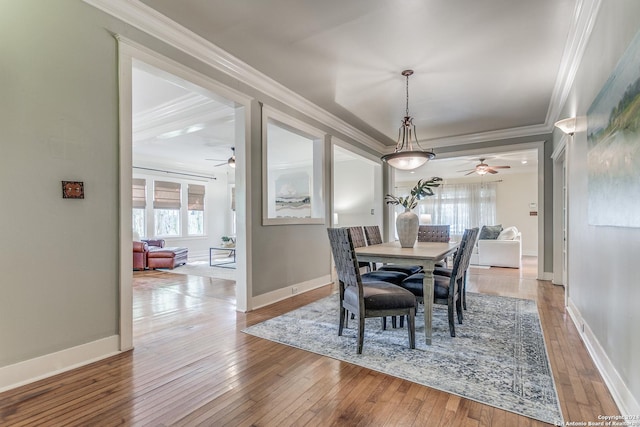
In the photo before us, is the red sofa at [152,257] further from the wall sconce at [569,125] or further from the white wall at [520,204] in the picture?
the white wall at [520,204]

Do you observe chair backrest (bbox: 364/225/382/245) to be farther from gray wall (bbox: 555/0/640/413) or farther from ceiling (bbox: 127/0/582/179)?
gray wall (bbox: 555/0/640/413)

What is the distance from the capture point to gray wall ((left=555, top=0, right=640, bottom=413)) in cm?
157

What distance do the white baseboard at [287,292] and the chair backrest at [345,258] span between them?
1.36 metres

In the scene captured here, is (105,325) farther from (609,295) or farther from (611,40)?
(611,40)

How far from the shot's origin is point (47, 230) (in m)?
2.03

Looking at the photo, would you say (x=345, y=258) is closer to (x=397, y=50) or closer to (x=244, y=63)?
(x=397, y=50)

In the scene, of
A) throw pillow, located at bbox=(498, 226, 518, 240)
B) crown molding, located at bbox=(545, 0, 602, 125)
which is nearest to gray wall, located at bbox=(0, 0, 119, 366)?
crown molding, located at bbox=(545, 0, 602, 125)

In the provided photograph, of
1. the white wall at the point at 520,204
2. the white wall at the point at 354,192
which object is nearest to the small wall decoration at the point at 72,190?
the white wall at the point at 354,192

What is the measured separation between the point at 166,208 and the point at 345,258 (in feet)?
23.4

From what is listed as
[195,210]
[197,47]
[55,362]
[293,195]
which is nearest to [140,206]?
[195,210]

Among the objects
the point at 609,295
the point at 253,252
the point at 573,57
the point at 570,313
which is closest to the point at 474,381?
the point at 609,295

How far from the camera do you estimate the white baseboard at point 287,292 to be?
3.67 meters

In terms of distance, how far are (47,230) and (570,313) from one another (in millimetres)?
4669

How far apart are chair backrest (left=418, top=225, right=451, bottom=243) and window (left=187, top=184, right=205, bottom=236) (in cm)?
665
